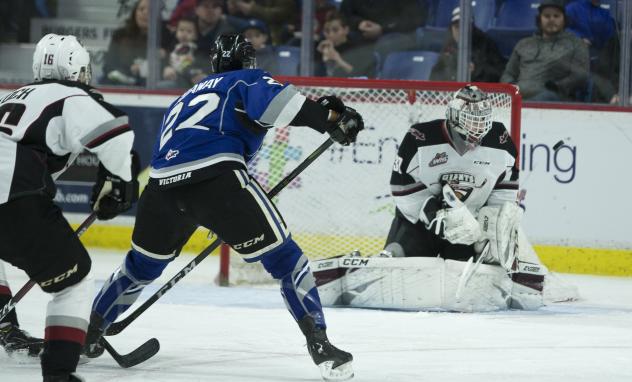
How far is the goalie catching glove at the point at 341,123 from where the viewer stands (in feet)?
12.2

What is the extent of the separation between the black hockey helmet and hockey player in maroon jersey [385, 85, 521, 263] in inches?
55.1

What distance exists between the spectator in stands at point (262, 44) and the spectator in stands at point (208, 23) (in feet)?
0.53

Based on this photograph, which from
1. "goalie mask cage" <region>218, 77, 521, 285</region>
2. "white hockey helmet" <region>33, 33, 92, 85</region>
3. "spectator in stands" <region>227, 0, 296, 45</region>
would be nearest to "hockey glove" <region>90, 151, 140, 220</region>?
"white hockey helmet" <region>33, 33, 92, 85</region>

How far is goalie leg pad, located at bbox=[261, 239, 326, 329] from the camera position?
144 inches

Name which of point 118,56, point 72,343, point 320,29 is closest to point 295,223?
point 320,29

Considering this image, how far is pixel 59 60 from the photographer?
3.51 m

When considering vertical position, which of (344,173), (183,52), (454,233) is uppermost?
(183,52)

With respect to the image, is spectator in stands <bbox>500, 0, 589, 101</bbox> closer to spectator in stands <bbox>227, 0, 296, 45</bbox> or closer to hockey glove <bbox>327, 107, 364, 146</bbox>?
spectator in stands <bbox>227, 0, 296, 45</bbox>

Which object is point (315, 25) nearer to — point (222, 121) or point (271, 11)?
point (271, 11)

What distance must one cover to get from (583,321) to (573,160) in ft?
5.32

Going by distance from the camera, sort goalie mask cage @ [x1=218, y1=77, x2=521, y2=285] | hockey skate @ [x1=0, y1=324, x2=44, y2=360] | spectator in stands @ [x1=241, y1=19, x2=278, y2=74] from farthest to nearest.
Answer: spectator in stands @ [x1=241, y1=19, x2=278, y2=74] < goalie mask cage @ [x1=218, y1=77, x2=521, y2=285] < hockey skate @ [x1=0, y1=324, x2=44, y2=360]

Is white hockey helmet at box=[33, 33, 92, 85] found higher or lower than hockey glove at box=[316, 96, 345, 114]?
higher

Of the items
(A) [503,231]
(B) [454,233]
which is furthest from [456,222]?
(A) [503,231]

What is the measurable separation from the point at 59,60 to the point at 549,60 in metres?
3.72
